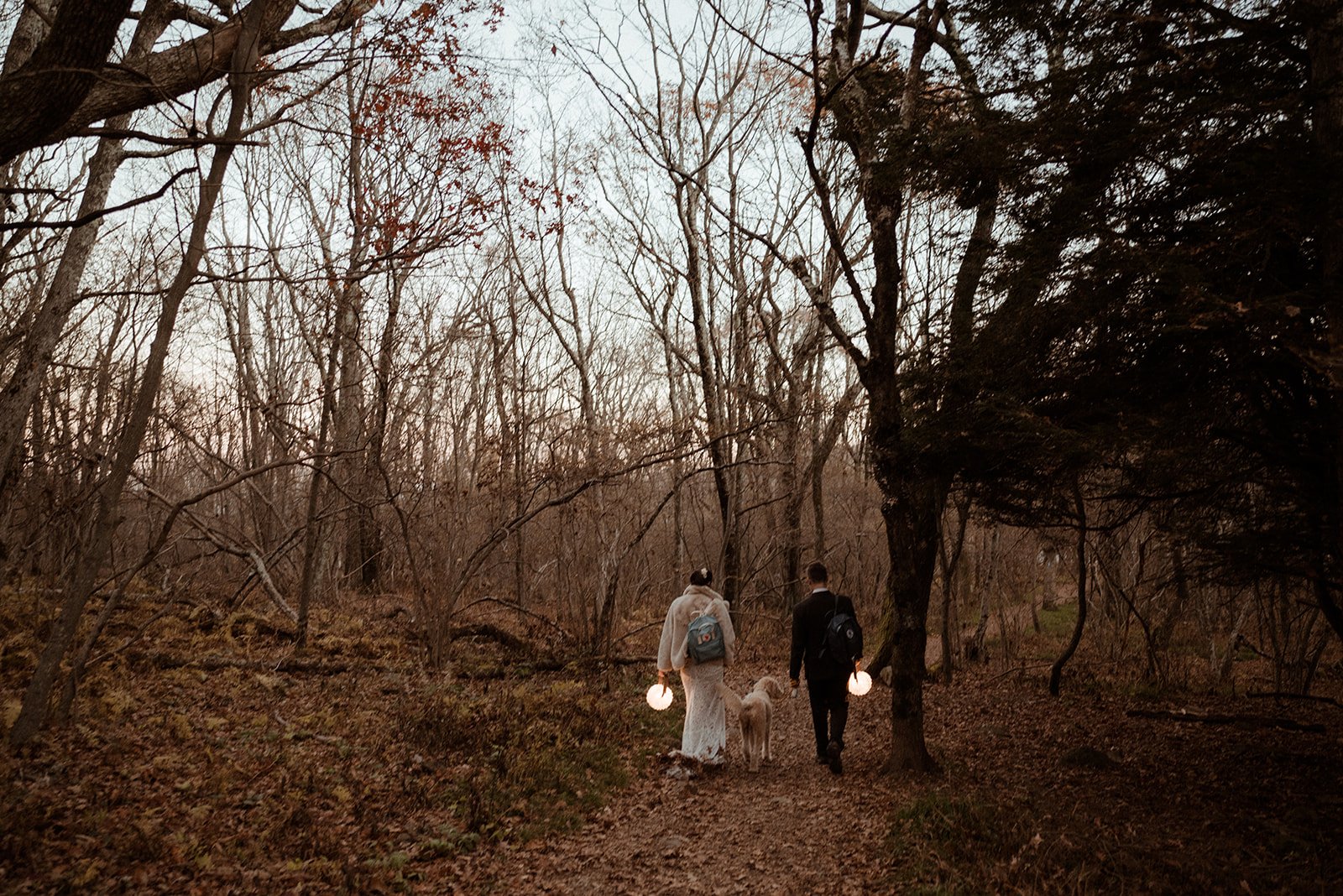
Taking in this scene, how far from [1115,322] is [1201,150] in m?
1.17

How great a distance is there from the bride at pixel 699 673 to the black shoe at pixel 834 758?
3.43 ft

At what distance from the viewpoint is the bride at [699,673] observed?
→ 25.6 feet

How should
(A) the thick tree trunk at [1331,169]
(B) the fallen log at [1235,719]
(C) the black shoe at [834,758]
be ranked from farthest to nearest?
(B) the fallen log at [1235,719], (C) the black shoe at [834,758], (A) the thick tree trunk at [1331,169]

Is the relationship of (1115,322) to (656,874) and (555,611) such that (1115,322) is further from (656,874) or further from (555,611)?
(555,611)

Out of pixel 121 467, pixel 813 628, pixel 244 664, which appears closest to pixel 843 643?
pixel 813 628

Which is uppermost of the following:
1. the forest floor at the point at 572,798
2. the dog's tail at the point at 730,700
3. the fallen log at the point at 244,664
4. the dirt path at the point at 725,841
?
the fallen log at the point at 244,664

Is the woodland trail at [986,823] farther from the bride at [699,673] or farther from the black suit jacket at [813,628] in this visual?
the black suit jacket at [813,628]

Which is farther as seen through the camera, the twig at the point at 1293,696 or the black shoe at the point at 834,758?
the twig at the point at 1293,696

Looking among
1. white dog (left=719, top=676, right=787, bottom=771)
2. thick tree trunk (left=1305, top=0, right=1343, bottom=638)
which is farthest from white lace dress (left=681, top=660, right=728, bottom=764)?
thick tree trunk (left=1305, top=0, right=1343, bottom=638)

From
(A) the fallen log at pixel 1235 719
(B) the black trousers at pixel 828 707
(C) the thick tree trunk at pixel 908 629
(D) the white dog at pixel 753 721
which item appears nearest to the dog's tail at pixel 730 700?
(D) the white dog at pixel 753 721

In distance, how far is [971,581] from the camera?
81.4ft

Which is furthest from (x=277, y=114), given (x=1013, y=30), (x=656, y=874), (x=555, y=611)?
(x=555, y=611)

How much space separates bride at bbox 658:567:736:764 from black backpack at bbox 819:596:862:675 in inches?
36.2

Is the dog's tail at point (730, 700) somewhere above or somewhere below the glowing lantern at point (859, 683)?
below
